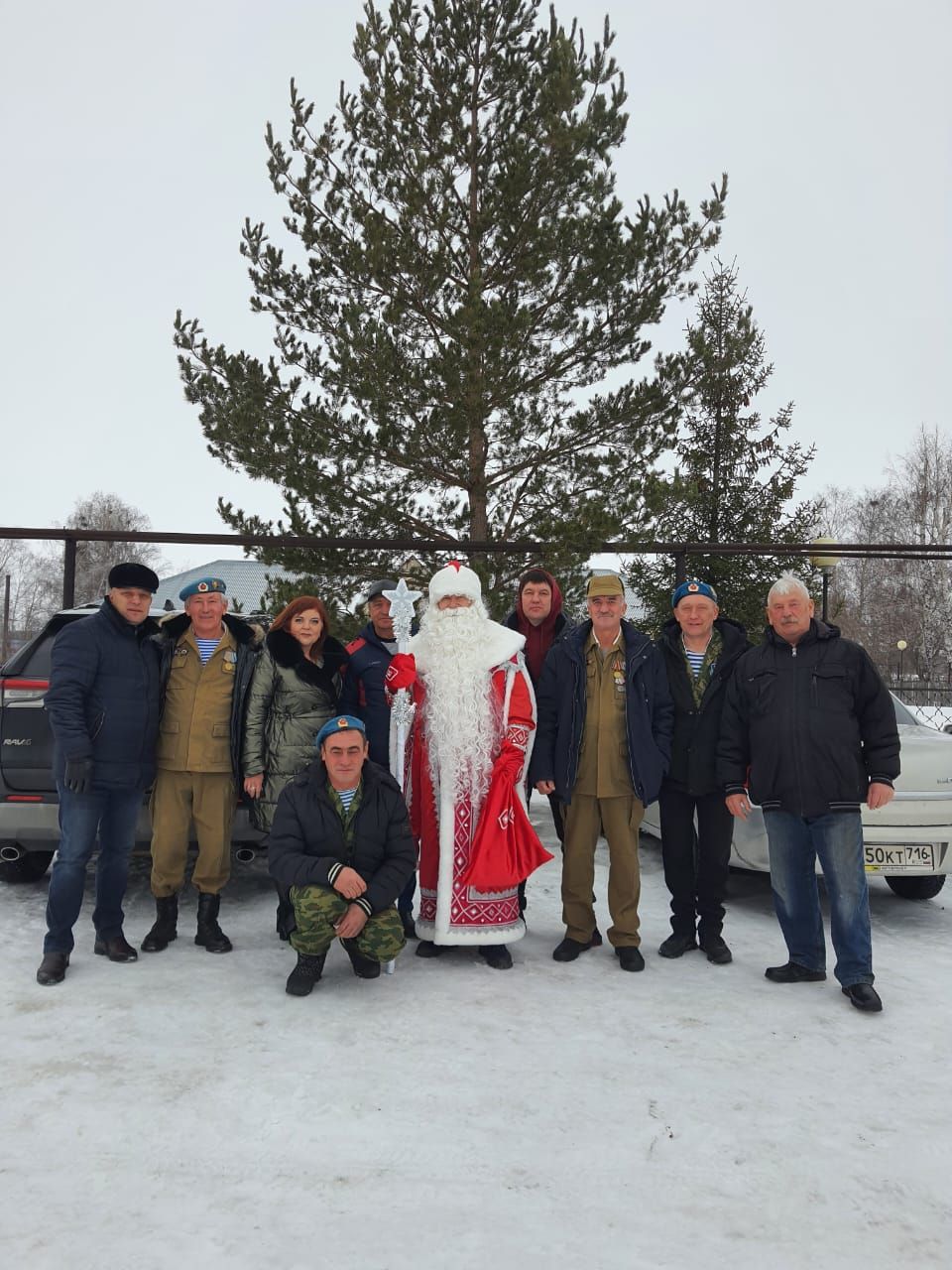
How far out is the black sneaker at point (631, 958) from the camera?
4215 mm

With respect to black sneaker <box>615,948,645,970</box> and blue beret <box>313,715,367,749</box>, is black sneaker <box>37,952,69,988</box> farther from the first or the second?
black sneaker <box>615,948,645,970</box>

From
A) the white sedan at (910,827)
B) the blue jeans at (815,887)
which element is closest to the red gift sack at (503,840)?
the blue jeans at (815,887)

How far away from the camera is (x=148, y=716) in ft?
14.0

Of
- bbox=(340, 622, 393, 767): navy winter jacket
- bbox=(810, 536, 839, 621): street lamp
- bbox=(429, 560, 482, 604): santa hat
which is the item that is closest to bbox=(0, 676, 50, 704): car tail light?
bbox=(340, 622, 393, 767): navy winter jacket

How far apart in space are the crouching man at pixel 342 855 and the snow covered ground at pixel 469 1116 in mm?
205

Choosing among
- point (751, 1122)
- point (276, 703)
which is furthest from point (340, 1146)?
point (276, 703)

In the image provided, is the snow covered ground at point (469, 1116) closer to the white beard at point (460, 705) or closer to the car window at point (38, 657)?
the white beard at point (460, 705)

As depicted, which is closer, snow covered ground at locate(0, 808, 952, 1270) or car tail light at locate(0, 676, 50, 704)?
snow covered ground at locate(0, 808, 952, 1270)

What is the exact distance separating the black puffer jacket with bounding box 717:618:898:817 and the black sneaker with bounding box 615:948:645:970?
0.87 m

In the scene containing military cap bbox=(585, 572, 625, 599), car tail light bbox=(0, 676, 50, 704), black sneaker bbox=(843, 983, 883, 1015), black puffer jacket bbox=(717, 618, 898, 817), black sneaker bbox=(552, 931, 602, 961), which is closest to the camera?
black sneaker bbox=(843, 983, 883, 1015)

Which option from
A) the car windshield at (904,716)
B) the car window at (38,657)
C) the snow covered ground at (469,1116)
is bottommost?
the snow covered ground at (469,1116)

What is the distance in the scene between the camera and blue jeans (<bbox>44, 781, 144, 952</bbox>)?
157 inches

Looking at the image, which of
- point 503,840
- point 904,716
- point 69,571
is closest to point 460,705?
point 503,840

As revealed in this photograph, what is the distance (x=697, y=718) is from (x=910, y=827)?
1420mm
